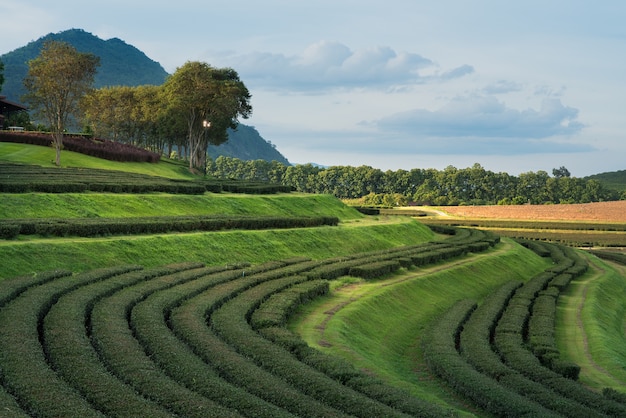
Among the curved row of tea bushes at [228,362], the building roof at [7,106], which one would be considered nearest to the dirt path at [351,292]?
the curved row of tea bushes at [228,362]

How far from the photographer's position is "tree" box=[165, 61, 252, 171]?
82.9m

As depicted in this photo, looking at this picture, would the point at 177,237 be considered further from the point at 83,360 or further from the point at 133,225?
the point at 83,360

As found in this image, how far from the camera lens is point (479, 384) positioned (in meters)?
18.0

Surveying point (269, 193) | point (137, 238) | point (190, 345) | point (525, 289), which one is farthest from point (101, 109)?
point (190, 345)

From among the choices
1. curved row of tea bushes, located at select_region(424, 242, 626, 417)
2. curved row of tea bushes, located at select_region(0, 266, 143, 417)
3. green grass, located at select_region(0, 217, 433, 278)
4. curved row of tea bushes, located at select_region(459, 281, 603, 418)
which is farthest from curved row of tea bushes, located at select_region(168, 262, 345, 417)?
green grass, located at select_region(0, 217, 433, 278)

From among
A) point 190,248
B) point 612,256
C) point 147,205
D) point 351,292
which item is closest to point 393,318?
point 351,292

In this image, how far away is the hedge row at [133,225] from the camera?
30828mm

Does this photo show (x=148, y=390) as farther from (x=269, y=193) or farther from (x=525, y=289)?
(x=269, y=193)

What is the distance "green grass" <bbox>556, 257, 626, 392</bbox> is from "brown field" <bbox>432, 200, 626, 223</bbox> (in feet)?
174

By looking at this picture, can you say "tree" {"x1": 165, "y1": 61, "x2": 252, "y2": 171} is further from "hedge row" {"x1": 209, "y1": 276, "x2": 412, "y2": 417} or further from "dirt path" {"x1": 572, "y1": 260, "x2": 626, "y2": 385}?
"hedge row" {"x1": 209, "y1": 276, "x2": 412, "y2": 417}

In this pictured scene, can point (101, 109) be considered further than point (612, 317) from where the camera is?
Yes

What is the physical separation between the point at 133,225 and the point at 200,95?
50379mm

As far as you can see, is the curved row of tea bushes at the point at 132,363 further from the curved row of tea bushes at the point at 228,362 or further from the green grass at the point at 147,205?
the green grass at the point at 147,205

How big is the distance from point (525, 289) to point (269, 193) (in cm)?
3214
